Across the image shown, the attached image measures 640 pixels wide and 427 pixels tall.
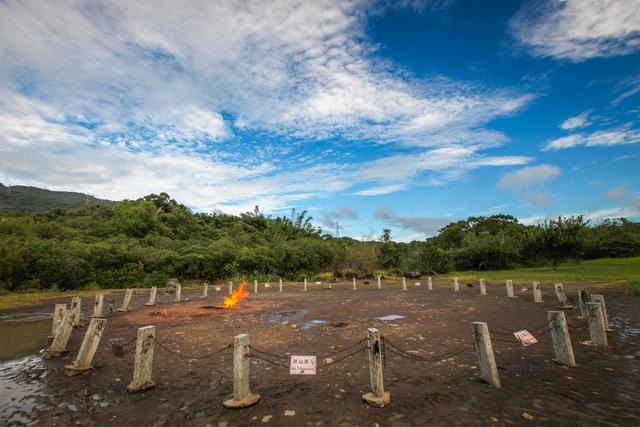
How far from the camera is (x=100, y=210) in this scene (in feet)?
174

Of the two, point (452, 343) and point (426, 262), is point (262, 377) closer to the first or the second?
point (452, 343)

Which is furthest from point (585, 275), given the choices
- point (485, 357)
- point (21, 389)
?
point (21, 389)

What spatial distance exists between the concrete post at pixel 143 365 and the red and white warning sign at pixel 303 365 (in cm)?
312

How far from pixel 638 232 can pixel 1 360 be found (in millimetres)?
72262

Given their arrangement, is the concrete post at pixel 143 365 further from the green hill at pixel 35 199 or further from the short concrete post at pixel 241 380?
the green hill at pixel 35 199

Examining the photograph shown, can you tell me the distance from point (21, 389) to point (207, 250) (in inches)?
1238

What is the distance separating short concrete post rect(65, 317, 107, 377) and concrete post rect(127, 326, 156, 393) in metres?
1.95

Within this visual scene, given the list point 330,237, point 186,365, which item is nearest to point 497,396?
point 186,365

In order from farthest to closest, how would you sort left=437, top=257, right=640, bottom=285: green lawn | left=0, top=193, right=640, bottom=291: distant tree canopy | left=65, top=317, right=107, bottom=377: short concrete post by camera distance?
left=0, top=193, right=640, bottom=291: distant tree canopy
left=437, top=257, right=640, bottom=285: green lawn
left=65, top=317, right=107, bottom=377: short concrete post

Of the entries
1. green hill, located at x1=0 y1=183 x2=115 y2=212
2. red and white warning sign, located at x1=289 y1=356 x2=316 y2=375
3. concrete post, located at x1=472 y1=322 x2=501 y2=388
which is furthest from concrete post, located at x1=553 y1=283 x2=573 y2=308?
green hill, located at x1=0 y1=183 x2=115 y2=212

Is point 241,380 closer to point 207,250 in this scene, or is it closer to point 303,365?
point 303,365

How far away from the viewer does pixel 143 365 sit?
6480 millimetres

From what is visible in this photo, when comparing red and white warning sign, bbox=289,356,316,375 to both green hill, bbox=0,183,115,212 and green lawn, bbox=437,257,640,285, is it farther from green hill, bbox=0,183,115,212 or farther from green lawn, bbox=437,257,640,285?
green hill, bbox=0,183,115,212

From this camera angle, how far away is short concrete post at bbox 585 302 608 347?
8.06m
